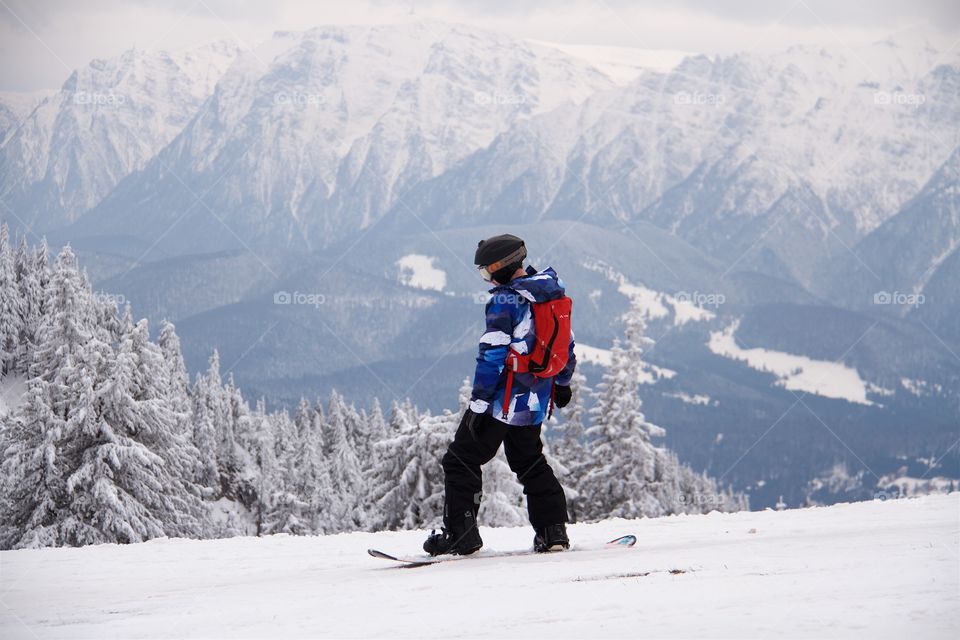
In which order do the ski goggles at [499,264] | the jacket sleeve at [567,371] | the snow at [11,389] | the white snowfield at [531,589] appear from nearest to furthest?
1. the white snowfield at [531,589]
2. the ski goggles at [499,264]
3. the jacket sleeve at [567,371]
4. the snow at [11,389]

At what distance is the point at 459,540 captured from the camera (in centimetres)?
812

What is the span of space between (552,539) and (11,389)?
32809mm

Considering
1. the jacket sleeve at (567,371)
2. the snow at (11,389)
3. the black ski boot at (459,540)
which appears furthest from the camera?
the snow at (11,389)

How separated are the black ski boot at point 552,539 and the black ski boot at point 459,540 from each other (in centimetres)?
56

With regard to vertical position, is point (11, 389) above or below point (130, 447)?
above

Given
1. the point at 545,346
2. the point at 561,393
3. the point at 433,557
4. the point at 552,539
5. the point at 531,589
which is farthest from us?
the point at 552,539

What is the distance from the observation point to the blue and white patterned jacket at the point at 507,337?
290 inches

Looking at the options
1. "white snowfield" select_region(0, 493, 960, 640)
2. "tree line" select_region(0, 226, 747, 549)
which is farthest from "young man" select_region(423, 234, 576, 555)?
"tree line" select_region(0, 226, 747, 549)

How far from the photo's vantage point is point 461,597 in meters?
6.17

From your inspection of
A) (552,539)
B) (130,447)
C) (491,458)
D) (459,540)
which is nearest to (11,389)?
(130,447)

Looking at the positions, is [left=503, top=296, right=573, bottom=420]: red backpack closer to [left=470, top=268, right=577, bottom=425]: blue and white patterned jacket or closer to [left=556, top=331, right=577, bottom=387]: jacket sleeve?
→ [left=470, top=268, right=577, bottom=425]: blue and white patterned jacket

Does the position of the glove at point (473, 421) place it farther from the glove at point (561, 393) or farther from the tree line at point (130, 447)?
the tree line at point (130, 447)

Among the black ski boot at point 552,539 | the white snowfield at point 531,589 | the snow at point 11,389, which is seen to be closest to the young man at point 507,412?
the black ski boot at point 552,539

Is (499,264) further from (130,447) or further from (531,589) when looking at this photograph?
(130,447)
